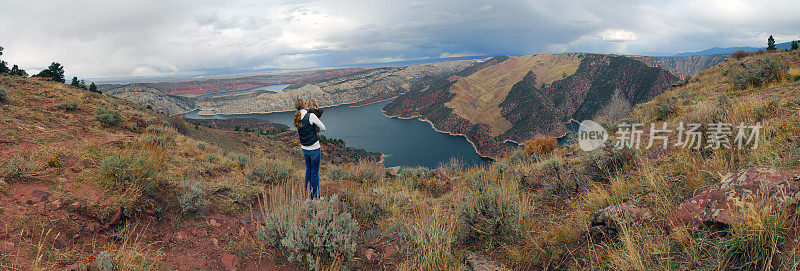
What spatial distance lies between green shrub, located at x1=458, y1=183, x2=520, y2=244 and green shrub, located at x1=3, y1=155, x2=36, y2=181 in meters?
5.42

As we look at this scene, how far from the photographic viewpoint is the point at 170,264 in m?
3.03

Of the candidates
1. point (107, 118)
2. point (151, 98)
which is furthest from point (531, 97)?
point (151, 98)

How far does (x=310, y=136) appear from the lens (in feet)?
17.5

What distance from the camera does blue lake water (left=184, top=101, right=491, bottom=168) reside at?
225ft

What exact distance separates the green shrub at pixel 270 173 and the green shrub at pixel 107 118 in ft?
21.7

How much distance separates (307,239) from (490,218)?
86.1 inches

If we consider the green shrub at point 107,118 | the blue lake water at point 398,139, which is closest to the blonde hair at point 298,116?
the green shrub at point 107,118

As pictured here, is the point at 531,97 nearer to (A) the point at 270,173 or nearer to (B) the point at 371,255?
(A) the point at 270,173

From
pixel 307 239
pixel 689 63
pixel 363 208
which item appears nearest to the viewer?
pixel 307 239

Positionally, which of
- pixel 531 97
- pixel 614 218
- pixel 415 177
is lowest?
pixel 415 177

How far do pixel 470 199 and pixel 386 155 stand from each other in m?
68.2

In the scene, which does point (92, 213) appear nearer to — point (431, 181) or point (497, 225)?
point (497, 225)

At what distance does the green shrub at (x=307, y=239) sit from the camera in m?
3.01

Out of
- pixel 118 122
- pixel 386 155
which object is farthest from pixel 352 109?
pixel 118 122
